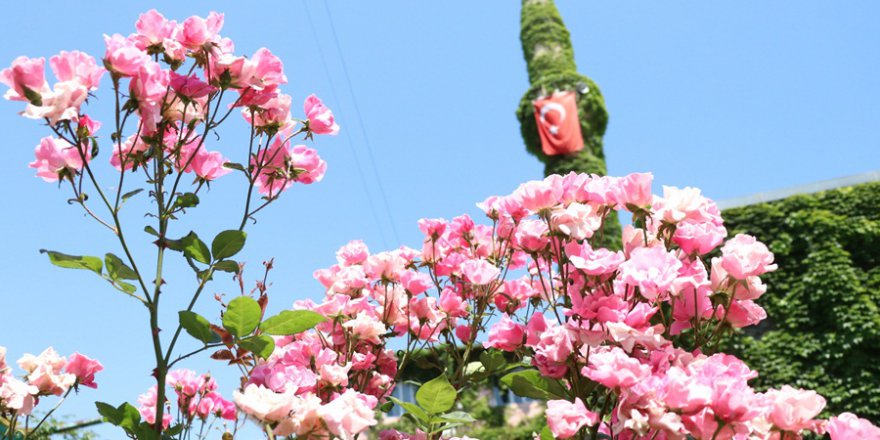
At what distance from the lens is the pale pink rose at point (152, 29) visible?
1.08 meters

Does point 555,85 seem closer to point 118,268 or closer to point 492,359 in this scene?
point 492,359

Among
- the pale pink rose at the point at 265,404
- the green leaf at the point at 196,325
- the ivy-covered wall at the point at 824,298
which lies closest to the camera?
the pale pink rose at the point at 265,404

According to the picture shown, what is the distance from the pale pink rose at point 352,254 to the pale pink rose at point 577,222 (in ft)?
1.72

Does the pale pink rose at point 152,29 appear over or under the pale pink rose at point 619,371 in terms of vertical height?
over

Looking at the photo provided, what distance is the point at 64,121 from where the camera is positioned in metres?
0.98

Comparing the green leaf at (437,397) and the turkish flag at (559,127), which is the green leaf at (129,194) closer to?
the green leaf at (437,397)

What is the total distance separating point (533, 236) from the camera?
1319 millimetres

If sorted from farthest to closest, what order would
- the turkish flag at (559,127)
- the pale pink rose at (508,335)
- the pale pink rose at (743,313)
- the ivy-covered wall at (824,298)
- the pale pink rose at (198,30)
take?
the turkish flag at (559,127), the ivy-covered wall at (824,298), the pale pink rose at (508,335), the pale pink rose at (743,313), the pale pink rose at (198,30)

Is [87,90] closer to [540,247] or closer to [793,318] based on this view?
[540,247]

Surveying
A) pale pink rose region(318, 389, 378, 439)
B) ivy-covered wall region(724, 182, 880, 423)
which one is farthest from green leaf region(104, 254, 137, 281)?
ivy-covered wall region(724, 182, 880, 423)

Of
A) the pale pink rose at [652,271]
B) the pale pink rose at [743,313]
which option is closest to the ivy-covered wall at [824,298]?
the pale pink rose at [743,313]

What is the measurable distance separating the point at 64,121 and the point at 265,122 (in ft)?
0.95

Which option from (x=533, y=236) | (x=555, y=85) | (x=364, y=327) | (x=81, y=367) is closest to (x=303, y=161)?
(x=364, y=327)

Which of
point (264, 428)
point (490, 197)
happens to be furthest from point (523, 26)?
point (264, 428)
